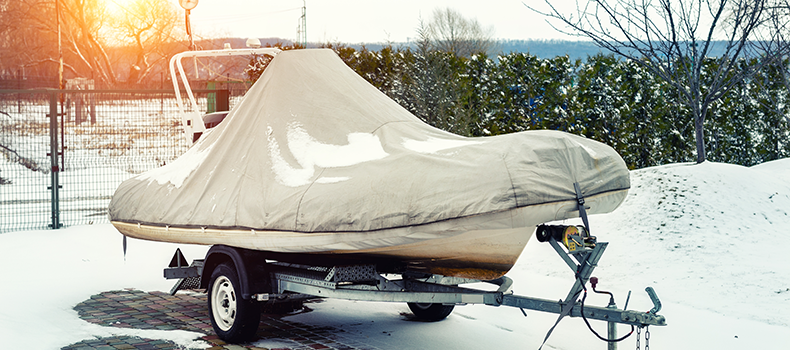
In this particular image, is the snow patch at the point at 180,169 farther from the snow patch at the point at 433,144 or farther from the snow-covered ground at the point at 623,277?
the snow patch at the point at 433,144

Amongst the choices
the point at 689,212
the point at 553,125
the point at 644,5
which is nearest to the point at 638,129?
the point at 553,125

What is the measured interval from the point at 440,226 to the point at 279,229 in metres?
1.45

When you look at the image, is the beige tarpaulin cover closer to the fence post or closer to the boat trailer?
the boat trailer

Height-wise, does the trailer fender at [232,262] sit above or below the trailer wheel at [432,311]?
above

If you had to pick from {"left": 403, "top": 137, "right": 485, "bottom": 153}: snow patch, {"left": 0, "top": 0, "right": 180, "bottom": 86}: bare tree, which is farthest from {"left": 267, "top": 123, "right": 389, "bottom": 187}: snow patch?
{"left": 0, "top": 0, "right": 180, "bottom": 86}: bare tree

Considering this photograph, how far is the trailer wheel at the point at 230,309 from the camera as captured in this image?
6512mm

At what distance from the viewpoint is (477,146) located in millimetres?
5160

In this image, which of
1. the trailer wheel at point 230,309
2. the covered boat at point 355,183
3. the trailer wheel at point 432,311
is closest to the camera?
the covered boat at point 355,183

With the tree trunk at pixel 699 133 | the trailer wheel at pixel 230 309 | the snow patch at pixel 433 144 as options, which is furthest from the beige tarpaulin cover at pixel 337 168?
the tree trunk at pixel 699 133

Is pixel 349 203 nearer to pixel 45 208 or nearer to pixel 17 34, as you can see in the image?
pixel 45 208

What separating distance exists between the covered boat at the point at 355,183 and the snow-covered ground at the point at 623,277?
114cm

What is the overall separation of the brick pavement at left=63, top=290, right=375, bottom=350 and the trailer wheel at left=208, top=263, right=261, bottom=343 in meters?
0.10

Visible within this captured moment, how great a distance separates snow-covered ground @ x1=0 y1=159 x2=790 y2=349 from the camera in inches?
268

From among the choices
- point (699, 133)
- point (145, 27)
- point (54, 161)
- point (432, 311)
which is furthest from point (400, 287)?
point (145, 27)
